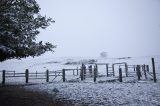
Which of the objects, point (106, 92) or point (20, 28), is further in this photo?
point (106, 92)

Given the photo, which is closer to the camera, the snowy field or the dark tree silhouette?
the dark tree silhouette

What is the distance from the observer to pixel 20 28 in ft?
29.2

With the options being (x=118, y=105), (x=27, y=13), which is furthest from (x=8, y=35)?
(x=118, y=105)

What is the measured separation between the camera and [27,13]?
33.4 feet

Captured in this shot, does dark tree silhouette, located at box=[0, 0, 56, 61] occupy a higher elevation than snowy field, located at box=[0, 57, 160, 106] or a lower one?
higher

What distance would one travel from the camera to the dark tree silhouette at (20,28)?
836cm

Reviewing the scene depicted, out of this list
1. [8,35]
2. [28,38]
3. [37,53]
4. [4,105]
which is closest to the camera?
[8,35]

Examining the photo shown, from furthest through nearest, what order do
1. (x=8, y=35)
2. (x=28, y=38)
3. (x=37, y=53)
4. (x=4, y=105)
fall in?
1. (x=37, y=53)
2. (x=28, y=38)
3. (x=4, y=105)
4. (x=8, y=35)

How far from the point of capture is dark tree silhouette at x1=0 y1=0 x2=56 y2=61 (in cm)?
836

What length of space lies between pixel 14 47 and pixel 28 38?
97 cm

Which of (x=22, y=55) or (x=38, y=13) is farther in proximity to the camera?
(x=38, y=13)

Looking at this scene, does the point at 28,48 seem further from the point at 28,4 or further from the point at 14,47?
the point at 28,4

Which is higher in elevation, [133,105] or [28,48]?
[28,48]

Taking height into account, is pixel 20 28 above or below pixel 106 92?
above
